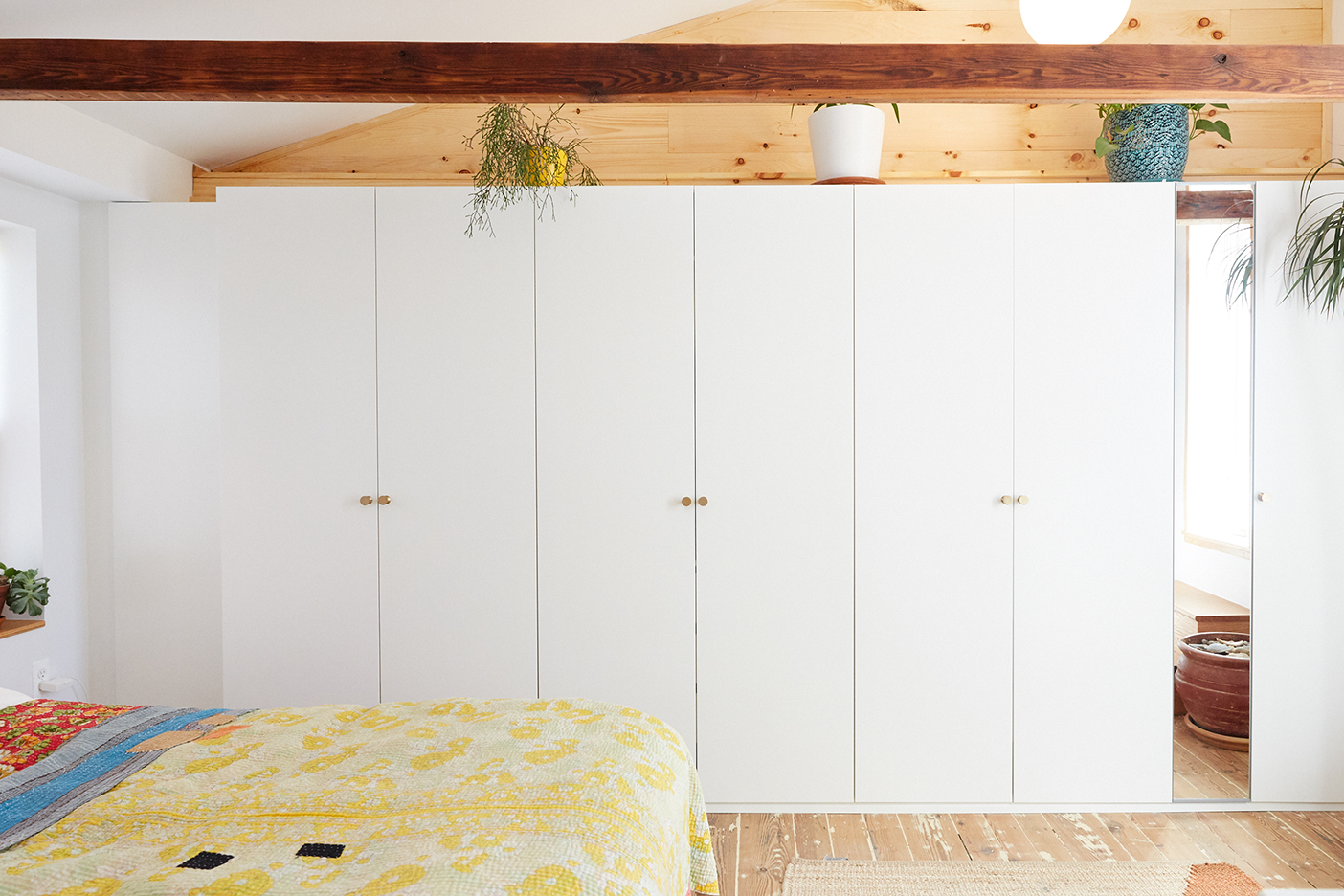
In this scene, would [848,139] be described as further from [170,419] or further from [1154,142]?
[170,419]

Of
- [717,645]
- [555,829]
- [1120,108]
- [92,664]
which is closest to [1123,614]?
[717,645]

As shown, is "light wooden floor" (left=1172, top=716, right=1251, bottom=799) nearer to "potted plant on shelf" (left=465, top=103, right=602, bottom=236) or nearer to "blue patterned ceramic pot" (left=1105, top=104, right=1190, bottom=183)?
"blue patterned ceramic pot" (left=1105, top=104, right=1190, bottom=183)

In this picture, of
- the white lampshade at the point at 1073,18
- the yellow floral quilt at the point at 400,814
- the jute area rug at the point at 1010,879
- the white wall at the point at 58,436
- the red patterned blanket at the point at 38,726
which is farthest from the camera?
the white wall at the point at 58,436

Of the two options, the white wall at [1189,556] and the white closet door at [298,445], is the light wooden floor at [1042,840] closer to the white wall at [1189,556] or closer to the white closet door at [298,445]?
the white wall at [1189,556]

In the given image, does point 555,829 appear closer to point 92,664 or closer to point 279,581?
point 279,581

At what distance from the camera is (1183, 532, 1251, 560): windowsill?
2604 millimetres

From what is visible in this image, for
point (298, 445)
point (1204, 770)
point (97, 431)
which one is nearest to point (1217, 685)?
point (1204, 770)

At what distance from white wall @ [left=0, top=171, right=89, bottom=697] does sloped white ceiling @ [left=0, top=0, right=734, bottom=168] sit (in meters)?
0.43

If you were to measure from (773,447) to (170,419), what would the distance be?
2.21m

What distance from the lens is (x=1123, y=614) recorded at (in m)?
2.59

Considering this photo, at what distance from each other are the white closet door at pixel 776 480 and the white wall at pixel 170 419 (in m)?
1.84

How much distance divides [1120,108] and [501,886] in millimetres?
2865

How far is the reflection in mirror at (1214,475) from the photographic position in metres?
2.58

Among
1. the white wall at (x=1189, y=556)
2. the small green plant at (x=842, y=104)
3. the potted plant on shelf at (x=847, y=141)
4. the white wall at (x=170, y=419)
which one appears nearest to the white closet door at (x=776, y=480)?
the potted plant on shelf at (x=847, y=141)
